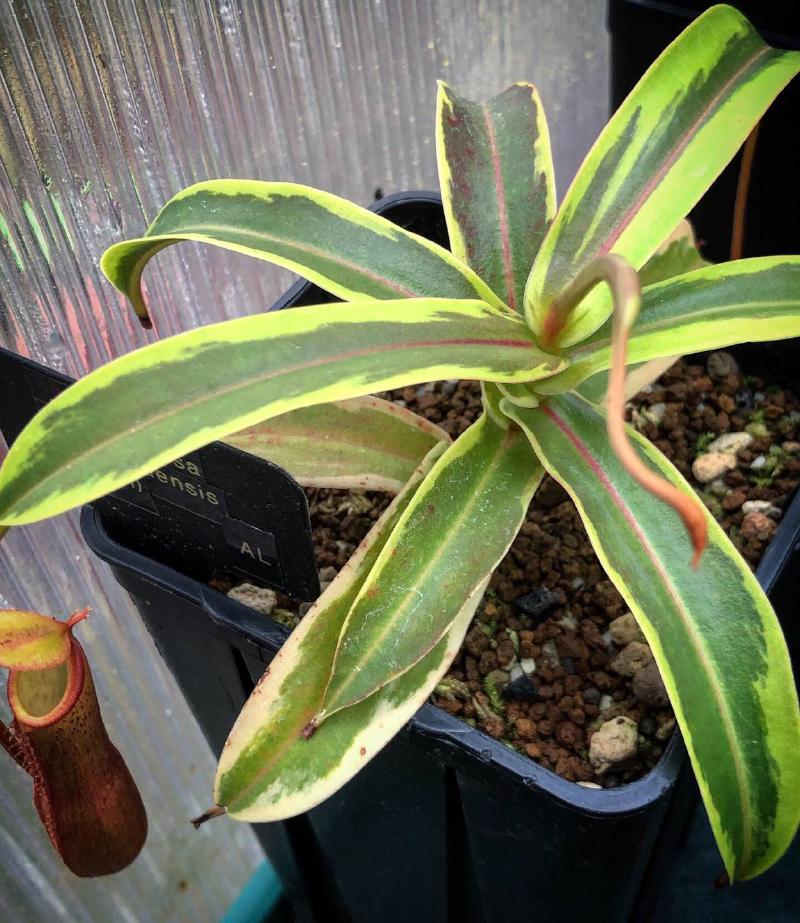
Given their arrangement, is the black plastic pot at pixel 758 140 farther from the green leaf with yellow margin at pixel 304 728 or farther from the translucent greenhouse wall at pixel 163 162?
the green leaf with yellow margin at pixel 304 728

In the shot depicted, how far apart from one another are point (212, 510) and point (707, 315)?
0.30 m

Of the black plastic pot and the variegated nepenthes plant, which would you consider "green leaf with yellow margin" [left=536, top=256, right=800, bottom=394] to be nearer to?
the variegated nepenthes plant

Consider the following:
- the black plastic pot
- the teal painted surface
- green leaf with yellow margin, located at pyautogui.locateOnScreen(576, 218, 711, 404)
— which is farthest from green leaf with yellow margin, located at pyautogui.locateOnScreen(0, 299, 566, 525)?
the teal painted surface

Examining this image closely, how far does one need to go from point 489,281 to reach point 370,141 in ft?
1.07

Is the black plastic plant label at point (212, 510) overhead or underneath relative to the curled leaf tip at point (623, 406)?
underneath

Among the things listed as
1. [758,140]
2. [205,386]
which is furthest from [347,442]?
[758,140]

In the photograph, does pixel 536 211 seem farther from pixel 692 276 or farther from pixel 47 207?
pixel 47 207

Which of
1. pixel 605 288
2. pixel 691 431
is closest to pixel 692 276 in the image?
pixel 605 288

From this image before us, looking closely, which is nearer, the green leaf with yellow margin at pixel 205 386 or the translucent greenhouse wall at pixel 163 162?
the green leaf with yellow margin at pixel 205 386

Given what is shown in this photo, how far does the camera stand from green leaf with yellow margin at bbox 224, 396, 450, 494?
61 centimetres

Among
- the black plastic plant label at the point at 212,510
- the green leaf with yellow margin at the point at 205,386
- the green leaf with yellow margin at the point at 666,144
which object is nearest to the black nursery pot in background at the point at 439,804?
the black plastic plant label at the point at 212,510

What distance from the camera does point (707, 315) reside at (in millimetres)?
520

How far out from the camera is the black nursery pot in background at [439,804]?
52 cm

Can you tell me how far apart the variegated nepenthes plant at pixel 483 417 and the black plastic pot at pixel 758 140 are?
269mm
